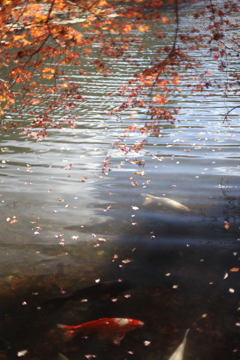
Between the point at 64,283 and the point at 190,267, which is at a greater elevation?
the point at 64,283

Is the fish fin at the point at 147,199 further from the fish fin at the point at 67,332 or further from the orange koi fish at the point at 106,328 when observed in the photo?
the fish fin at the point at 67,332

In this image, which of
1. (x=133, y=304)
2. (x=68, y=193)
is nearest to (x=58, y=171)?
(x=68, y=193)

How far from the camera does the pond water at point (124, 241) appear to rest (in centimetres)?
420

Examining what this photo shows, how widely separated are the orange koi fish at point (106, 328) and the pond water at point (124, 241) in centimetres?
7

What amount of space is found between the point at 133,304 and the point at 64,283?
91 cm

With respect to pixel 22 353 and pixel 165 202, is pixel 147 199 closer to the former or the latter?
pixel 165 202

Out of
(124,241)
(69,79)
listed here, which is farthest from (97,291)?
(69,79)

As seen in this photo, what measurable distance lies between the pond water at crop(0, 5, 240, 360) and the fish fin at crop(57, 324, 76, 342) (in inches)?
2.0

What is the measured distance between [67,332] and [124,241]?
1.76m

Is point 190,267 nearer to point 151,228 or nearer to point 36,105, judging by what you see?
point 151,228

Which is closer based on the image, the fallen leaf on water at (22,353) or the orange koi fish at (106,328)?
the fallen leaf on water at (22,353)

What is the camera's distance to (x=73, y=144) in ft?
30.6

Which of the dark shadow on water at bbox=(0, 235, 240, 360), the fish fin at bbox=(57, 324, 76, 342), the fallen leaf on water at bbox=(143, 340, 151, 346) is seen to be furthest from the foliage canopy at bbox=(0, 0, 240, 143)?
the fallen leaf on water at bbox=(143, 340, 151, 346)

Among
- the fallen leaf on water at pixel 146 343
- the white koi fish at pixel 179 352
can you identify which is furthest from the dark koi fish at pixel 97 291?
the white koi fish at pixel 179 352
